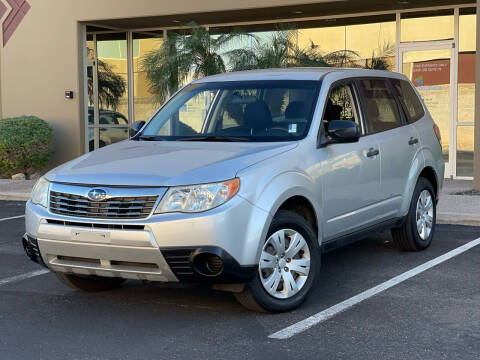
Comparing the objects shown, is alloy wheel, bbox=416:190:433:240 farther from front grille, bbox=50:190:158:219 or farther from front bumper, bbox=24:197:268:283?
front grille, bbox=50:190:158:219

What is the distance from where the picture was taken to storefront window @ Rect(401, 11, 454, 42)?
1423 centimetres

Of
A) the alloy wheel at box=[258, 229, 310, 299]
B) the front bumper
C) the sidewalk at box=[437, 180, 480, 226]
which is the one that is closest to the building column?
the sidewalk at box=[437, 180, 480, 226]

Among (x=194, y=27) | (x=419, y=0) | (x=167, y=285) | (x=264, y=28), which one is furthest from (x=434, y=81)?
(x=167, y=285)

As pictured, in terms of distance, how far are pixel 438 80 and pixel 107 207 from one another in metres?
10.5

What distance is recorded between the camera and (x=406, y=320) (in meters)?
5.43

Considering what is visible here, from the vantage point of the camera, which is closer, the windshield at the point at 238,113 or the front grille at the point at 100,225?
the front grille at the point at 100,225

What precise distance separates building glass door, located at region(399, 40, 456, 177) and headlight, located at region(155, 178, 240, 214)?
999cm

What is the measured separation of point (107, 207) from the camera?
17.1 feet

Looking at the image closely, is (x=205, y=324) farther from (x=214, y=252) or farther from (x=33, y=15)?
(x=33, y=15)

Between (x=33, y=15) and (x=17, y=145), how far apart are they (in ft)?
10.0

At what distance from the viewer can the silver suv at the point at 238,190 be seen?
5.12 meters

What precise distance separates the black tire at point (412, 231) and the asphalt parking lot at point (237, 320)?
35cm

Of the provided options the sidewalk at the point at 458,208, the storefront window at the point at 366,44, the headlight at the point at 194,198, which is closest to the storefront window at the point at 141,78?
the storefront window at the point at 366,44

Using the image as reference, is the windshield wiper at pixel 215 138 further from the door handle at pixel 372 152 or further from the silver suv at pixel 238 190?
the door handle at pixel 372 152
